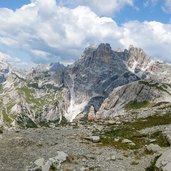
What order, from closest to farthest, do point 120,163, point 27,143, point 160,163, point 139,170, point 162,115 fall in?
1. point 160,163
2. point 139,170
3. point 120,163
4. point 27,143
5. point 162,115

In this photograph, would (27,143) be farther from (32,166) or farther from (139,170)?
(139,170)

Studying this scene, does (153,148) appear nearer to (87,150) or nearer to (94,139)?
(87,150)

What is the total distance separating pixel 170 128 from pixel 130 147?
11.8 m

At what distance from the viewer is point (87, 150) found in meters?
46.0

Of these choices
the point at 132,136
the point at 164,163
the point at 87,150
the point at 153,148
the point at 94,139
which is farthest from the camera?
the point at 132,136

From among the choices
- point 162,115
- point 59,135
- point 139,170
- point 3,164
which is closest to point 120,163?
point 139,170

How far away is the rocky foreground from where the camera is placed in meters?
37.7

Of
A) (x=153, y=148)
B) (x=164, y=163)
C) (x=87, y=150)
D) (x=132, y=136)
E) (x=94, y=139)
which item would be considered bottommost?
(x=87, y=150)

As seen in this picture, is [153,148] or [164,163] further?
[153,148]

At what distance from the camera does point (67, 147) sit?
46.8m

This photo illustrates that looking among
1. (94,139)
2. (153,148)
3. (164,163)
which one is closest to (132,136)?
(94,139)

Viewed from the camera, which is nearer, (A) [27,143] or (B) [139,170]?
(B) [139,170]

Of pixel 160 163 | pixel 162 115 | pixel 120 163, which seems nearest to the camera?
pixel 160 163

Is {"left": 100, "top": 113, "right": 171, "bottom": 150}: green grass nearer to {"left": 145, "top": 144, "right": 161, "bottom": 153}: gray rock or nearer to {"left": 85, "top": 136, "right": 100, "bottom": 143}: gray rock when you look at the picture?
{"left": 85, "top": 136, "right": 100, "bottom": 143}: gray rock
